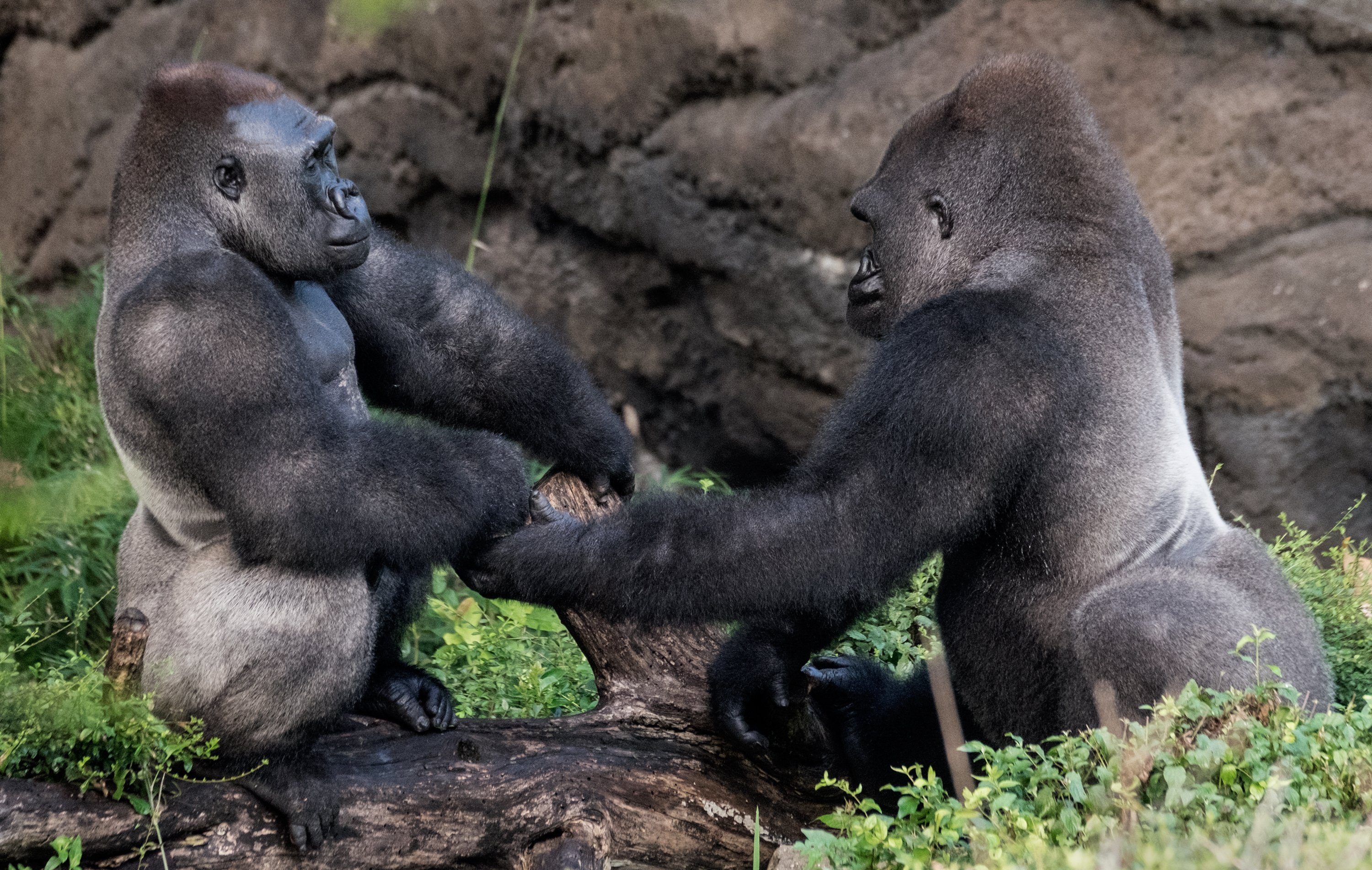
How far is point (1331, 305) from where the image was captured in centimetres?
470

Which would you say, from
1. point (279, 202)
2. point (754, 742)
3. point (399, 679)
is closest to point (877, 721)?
point (754, 742)

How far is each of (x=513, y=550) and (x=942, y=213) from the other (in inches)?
50.4

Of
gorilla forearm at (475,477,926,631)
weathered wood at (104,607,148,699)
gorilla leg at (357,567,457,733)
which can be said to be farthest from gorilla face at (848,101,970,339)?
weathered wood at (104,607,148,699)

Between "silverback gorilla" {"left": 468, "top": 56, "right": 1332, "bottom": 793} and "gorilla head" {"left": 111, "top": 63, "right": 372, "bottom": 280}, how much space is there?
2.61 ft

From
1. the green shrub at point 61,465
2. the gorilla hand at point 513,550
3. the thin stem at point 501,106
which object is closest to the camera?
the gorilla hand at point 513,550

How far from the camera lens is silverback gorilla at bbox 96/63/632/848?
2641 millimetres

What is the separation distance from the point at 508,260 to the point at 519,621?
2592 millimetres

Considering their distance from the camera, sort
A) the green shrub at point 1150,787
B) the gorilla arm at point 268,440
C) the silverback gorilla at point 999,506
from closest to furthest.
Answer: the green shrub at point 1150,787, the gorilla arm at point 268,440, the silverback gorilla at point 999,506

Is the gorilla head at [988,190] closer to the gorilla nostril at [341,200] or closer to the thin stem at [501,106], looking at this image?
the gorilla nostril at [341,200]

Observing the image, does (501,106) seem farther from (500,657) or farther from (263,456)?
(263,456)

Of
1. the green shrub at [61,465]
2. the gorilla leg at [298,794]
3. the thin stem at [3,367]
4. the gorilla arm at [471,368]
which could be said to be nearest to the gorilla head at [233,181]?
the gorilla arm at [471,368]

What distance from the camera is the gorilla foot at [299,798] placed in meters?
2.71

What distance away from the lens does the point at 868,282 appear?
10.8 ft

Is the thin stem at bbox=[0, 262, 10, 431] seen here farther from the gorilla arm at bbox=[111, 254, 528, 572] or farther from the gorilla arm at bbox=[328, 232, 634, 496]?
the gorilla arm at bbox=[111, 254, 528, 572]
